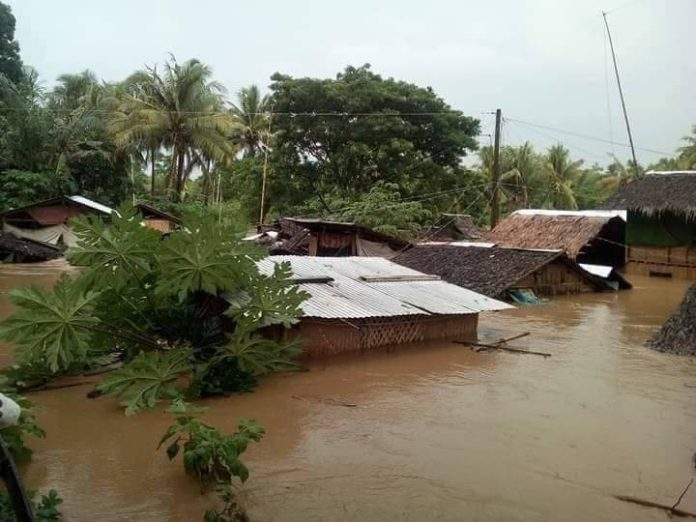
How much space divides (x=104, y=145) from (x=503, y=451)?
90.7 feet

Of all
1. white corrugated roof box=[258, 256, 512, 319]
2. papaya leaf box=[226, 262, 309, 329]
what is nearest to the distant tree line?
white corrugated roof box=[258, 256, 512, 319]

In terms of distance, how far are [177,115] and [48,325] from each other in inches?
941

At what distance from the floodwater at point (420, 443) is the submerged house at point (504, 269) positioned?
6508mm

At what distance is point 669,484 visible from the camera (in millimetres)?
5871

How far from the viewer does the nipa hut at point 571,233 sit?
2371cm

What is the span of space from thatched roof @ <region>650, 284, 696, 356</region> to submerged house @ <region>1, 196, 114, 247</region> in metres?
21.1

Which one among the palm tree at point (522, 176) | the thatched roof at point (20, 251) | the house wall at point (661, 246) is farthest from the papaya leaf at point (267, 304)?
the palm tree at point (522, 176)

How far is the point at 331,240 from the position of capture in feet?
71.6

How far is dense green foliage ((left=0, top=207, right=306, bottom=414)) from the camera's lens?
750 cm

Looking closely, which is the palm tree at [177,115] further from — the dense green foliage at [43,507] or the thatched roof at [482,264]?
the dense green foliage at [43,507]

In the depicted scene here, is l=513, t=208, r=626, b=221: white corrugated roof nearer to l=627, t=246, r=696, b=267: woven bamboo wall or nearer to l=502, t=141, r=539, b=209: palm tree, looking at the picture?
l=627, t=246, r=696, b=267: woven bamboo wall

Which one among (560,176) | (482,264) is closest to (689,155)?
(560,176)

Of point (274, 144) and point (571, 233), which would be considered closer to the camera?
point (571, 233)

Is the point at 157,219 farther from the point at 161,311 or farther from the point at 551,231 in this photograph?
the point at 161,311
